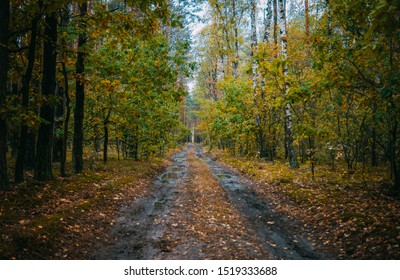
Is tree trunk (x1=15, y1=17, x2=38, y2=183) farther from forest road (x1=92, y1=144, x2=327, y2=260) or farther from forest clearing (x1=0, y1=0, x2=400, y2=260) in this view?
forest road (x1=92, y1=144, x2=327, y2=260)

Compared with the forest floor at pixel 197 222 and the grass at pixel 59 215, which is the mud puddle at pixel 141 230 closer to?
the forest floor at pixel 197 222

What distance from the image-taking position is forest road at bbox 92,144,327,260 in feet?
18.8

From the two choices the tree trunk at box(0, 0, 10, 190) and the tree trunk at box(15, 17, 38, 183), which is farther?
the tree trunk at box(15, 17, 38, 183)

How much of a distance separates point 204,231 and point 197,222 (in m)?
0.74

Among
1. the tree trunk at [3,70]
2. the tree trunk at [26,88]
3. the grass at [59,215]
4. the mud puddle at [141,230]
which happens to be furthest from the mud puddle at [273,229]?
the tree trunk at [26,88]

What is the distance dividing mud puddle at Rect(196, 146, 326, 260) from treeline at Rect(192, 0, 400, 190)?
Result: 3.38m

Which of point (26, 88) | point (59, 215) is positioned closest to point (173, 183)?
point (59, 215)

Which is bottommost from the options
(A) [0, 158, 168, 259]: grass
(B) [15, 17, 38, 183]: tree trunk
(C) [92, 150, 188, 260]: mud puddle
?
(C) [92, 150, 188, 260]: mud puddle

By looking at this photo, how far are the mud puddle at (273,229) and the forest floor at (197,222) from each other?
0.02 meters

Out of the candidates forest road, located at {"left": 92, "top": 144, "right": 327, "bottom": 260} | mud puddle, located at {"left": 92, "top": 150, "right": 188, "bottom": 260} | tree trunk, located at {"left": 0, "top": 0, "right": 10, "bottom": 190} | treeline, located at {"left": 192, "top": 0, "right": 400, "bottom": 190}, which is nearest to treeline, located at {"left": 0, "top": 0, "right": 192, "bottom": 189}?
tree trunk, located at {"left": 0, "top": 0, "right": 10, "bottom": 190}

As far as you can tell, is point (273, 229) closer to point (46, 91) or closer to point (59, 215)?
point (59, 215)

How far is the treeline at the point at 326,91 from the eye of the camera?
725 centimetres
